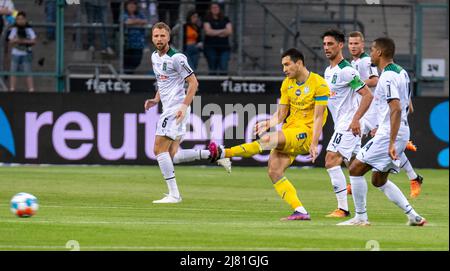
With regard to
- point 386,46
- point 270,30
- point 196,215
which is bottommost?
point 196,215

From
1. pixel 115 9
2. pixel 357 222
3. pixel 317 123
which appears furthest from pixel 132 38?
pixel 357 222

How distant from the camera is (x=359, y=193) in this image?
1316 centimetres

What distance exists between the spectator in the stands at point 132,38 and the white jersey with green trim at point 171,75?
398 inches

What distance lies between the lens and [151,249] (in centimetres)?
1075

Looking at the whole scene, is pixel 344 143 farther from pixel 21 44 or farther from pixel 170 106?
pixel 21 44

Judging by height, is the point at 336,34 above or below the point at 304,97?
above

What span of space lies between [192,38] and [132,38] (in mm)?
1421

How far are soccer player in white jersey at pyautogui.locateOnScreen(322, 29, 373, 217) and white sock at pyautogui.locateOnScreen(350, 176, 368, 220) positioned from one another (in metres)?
1.51

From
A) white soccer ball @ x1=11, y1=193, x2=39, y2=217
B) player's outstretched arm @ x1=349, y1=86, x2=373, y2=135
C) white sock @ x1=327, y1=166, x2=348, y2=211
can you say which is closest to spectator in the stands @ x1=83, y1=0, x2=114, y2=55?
white sock @ x1=327, y1=166, x2=348, y2=211

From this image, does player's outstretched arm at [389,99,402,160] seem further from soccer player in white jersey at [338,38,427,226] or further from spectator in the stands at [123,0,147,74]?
spectator in the stands at [123,0,147,74]
